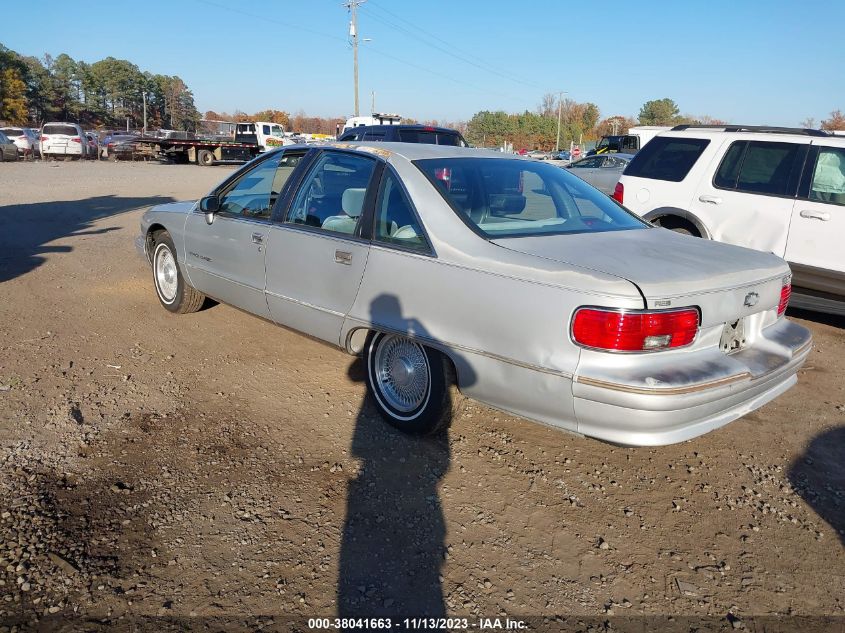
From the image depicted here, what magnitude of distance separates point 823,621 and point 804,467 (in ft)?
4.49

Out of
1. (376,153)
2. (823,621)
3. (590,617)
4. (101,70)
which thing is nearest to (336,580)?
(590,617)

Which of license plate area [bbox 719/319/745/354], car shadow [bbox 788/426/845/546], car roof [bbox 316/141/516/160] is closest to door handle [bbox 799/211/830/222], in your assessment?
car shadow [bbox 788/426/845/546]

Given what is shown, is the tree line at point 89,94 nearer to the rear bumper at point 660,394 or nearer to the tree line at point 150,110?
the tree line at point 150,110

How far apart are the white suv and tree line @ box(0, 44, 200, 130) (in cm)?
7712

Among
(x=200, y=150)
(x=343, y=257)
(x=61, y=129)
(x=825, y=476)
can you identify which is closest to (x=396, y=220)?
(x=343, y=257)

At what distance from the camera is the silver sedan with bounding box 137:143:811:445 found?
2.89 metres

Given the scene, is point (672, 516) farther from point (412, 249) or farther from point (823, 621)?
point (412, 249)

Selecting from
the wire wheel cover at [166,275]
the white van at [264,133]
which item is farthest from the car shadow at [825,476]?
the white van at [264,133]

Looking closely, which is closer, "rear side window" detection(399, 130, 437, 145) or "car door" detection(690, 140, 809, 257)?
"car door" detection(690, 140, 809, 257)

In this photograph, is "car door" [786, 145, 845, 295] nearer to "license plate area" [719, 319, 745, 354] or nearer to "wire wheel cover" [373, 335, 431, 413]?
"license plate area" [719, 319, 745, 354]

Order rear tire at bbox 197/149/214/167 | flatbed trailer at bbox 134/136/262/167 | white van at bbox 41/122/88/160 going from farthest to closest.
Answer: rear tire at bbox 197/149/214/167 < flatbed trailer at bbox 134/136/262/167 < white van at bbox 41/122/88/160

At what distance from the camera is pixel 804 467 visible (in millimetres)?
3703

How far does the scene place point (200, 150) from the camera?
108ft

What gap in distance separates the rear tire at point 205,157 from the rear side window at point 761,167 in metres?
30.4
